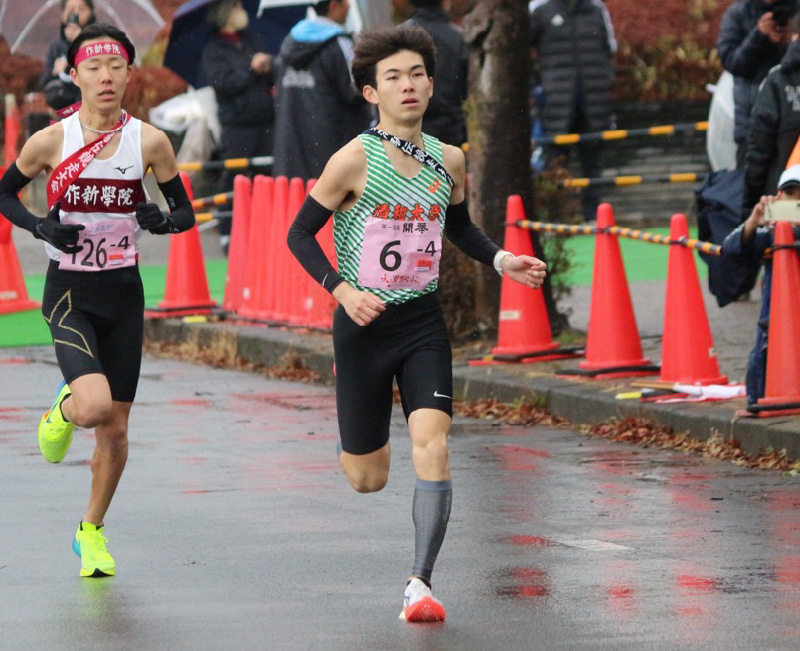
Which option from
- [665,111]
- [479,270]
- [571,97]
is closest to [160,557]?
[479,270]

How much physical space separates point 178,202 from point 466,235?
3.98ft

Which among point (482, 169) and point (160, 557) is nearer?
point (160, 557)

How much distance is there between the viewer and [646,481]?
922 centimetres

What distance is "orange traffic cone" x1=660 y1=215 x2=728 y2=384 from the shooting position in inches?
435

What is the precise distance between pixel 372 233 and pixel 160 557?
5.19ft

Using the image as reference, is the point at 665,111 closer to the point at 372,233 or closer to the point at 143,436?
the point at 143,436

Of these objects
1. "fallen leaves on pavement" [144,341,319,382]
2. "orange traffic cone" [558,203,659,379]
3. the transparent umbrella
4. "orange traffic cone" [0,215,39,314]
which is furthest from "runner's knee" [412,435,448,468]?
the transparent umbrella

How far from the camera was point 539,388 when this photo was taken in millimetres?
11570

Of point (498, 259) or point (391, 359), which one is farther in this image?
point (498, 259)

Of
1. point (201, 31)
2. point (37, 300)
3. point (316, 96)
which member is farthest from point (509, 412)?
point (201, 31)

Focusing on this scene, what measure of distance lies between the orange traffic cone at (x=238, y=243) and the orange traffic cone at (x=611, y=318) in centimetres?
462

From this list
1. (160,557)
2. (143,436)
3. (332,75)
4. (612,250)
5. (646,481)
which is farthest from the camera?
(332,75)

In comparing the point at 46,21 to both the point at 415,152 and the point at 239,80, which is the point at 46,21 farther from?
the point at 415,152

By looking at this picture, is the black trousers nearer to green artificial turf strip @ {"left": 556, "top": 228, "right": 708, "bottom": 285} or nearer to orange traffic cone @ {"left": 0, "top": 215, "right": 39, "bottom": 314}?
green artificial turf strip @ {"left": 556, "top": 228, "right": 708, "bottom": 285}
